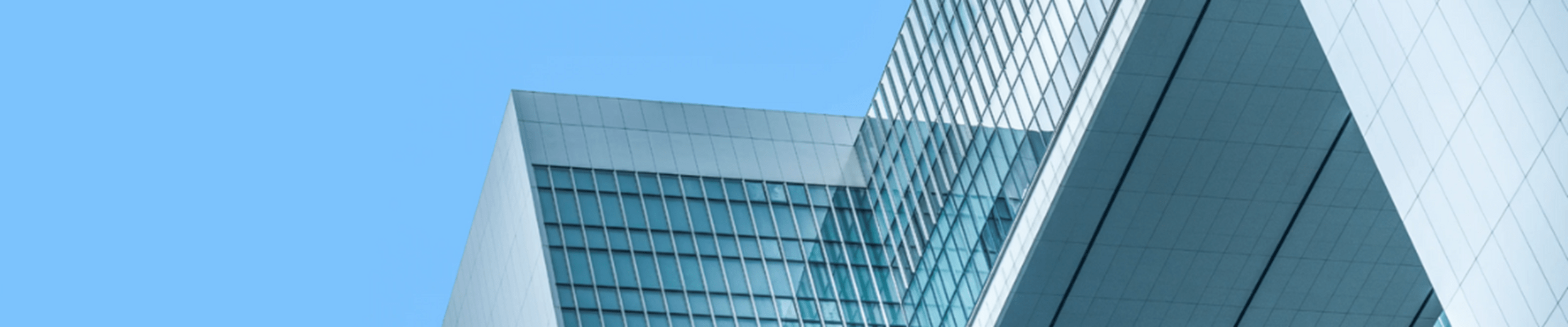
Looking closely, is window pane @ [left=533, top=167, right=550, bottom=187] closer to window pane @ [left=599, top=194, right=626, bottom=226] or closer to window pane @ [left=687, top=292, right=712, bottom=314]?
window pane @ [left=599, top=194, right=626, bottom=226]

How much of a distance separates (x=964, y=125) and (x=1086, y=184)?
6.02 metres

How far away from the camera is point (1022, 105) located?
43.6 metres

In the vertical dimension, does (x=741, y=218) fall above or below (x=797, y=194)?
below

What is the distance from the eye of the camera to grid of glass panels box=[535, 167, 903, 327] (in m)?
51.8

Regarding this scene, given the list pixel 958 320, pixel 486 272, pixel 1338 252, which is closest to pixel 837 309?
pixel 958 320

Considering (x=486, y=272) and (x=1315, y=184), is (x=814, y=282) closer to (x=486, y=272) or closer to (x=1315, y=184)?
(x=486, y=272)

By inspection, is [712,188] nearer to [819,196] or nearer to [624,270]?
[819,196]

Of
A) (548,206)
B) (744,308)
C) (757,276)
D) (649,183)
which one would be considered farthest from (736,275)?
(548,206)

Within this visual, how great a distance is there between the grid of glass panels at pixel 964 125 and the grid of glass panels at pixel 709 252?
132 cm

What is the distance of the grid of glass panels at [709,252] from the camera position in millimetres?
51750

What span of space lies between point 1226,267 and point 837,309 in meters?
12.2

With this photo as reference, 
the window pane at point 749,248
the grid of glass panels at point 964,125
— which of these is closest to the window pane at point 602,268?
the window pane at point 749,248

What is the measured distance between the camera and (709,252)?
5412cm

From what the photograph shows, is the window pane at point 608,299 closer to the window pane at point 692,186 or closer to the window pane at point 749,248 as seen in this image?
the window pane at point 749,248
